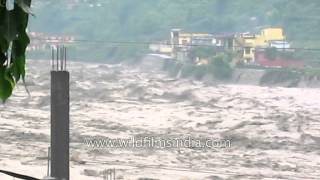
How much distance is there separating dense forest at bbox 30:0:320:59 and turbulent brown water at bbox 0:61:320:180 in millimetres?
10688

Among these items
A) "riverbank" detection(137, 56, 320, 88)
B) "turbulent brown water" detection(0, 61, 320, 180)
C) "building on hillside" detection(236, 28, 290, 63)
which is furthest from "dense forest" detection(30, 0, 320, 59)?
"turbulent brown water" detection(0, 61, 320, 180)

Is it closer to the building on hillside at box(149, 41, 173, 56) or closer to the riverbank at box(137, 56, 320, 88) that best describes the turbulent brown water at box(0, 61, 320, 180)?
the riverbank at box(137, 56, 320, 88)

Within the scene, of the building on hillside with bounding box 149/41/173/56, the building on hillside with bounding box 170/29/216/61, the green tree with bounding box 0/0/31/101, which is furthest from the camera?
the building on hillside with bounding box 149/41/173/56

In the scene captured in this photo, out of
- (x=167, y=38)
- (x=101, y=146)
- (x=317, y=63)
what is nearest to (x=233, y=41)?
(x=317, y=63)

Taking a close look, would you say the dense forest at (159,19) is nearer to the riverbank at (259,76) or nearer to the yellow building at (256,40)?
the yellow building at (256,40)

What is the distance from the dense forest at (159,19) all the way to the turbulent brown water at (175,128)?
10.7m

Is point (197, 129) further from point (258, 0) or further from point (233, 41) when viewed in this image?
point (258, 0)

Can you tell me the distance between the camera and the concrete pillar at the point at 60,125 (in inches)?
109

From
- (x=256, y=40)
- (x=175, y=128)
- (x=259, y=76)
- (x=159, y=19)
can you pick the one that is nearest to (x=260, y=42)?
(x=256, y=40)

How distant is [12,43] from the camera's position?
0.55 m

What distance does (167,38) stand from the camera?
3291 cm

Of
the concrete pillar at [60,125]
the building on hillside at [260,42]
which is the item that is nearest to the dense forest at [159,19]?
the building on hillside at [260,42]

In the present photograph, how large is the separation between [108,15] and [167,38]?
7511 mm

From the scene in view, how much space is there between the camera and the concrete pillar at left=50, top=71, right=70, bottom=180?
2777 mm
